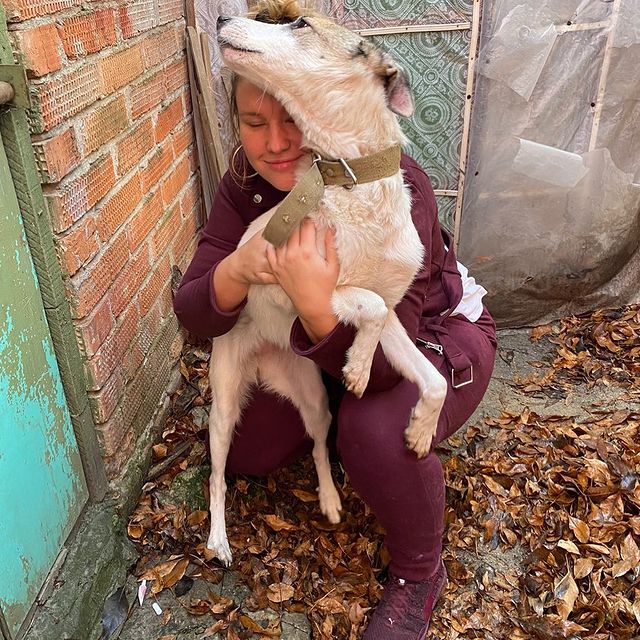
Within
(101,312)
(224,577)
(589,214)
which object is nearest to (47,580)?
(224,577)

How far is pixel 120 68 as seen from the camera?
7.03 ft

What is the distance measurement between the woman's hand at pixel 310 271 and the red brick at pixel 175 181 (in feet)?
4.32

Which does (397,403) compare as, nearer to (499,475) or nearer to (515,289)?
(499,475)

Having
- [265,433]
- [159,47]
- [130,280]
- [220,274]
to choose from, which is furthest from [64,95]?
[265,433]

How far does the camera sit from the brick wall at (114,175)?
166 cm

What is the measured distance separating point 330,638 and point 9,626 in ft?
3.05

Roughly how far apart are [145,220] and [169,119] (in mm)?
651

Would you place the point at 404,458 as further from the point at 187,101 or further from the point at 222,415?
the point at 187,101

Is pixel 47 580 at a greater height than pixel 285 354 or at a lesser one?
lesser

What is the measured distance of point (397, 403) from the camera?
182 centimetres

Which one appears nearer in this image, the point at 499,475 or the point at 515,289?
the point at 499,475

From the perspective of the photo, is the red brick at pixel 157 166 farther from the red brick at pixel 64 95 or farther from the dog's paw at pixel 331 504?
the dog's paw at pixel 331 504

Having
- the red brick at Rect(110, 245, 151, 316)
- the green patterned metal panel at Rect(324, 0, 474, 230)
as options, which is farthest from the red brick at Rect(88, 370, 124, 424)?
the green patterned metal panel at Rect(324, 0, 474, 230)

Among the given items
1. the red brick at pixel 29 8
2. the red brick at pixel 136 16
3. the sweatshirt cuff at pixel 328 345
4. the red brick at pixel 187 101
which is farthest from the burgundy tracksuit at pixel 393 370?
the red brick at pixel 187 101
